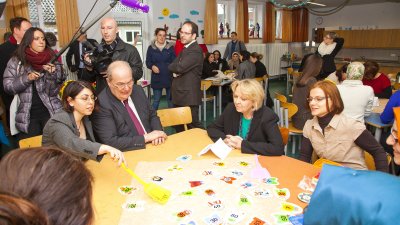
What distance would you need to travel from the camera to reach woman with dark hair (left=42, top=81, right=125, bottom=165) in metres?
1.81

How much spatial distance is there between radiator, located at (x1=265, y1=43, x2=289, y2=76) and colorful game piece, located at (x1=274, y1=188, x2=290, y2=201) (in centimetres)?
1001

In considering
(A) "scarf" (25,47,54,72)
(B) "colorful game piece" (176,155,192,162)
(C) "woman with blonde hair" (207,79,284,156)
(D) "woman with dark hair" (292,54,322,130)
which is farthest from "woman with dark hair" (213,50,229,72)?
(B) "colorful game piece" (176,155,192,162)

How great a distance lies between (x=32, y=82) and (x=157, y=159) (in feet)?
5.05

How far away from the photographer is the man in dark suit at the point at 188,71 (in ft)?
12.1

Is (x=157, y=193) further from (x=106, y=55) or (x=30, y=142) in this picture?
(x=106, y=55)

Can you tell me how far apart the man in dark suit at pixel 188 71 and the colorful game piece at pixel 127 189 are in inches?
87.4

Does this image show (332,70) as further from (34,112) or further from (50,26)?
(50,26)

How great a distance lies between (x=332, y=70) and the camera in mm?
5730

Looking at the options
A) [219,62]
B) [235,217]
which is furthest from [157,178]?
[219,62]

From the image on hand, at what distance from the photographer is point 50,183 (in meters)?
0.65

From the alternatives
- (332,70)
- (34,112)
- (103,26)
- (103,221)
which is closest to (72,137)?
(103,221)

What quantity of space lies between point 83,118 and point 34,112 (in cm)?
90

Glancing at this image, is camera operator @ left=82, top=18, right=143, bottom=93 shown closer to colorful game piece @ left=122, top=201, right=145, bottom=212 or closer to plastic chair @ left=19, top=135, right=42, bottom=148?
plastic chair @ left=19, top=135, right=42, bottom=148

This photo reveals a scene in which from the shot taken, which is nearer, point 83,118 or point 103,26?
point 83,118
